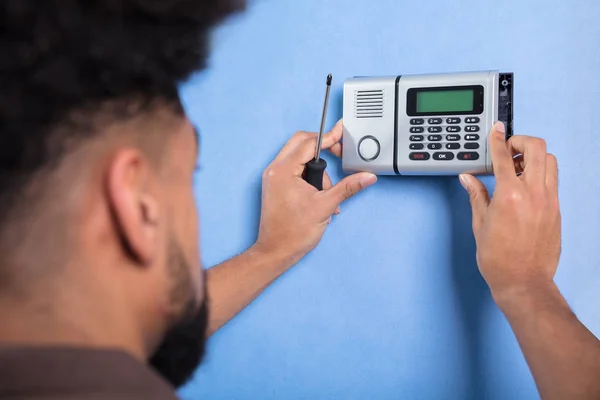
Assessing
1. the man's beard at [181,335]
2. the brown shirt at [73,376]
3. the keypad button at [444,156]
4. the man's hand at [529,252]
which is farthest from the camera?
the keypad button at [444,156]

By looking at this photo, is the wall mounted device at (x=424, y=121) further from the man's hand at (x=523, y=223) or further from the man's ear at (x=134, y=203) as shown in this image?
the man's ear at (x=134, y=203)

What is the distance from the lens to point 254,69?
0.92 metres

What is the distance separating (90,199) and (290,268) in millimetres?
498

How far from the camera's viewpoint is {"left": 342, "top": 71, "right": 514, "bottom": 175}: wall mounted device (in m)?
0.75

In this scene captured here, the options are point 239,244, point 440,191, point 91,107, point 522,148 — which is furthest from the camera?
point 239,244

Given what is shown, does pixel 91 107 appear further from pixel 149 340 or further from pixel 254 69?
pixel 254 69

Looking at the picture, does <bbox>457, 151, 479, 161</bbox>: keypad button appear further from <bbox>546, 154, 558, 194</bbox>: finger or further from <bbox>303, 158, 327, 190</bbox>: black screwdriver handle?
<bbox>303, 158, 327, 190</bbox>: black screwdriver handle

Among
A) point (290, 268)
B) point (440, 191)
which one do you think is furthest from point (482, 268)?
point (290, 268)

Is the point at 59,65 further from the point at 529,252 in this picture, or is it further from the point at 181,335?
the point at 529,252

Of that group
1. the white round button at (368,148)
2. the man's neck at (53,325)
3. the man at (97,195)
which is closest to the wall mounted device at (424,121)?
the white round button at (368,148)

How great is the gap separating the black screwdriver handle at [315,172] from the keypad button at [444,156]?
0.16 metres

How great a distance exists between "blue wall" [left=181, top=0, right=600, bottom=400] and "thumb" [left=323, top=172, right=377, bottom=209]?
40 mm

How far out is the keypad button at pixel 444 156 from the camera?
77 centimetres

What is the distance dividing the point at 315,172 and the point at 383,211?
0.41ft
